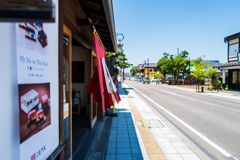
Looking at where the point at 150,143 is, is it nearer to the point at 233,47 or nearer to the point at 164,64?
the point at 233,47

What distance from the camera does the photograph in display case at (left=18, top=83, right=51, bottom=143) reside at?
1.26m

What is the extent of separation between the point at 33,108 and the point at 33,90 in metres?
0.17

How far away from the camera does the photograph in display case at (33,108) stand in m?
1.26

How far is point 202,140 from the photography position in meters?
4.99

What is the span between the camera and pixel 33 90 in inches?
55.4

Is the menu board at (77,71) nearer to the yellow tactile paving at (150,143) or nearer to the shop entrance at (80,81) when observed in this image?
the shop entrance at (80,81)

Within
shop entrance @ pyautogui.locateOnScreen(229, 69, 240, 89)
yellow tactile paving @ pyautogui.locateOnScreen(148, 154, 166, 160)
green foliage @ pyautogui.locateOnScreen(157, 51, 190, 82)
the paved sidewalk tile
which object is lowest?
the paved sidewalk tile

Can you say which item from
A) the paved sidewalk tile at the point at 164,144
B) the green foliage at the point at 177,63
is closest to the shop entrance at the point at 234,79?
the green foliage at the point at 177,63

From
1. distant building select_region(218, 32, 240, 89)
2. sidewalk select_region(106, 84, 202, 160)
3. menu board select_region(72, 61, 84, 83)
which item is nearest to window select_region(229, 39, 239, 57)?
distant building select_region(218, 32, 240, 89)

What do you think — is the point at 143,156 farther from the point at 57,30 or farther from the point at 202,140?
the point at 57,30

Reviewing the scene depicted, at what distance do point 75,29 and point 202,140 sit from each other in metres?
5.17

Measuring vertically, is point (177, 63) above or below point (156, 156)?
above

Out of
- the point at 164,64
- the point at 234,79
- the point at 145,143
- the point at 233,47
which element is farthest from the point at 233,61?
the point at 145,143

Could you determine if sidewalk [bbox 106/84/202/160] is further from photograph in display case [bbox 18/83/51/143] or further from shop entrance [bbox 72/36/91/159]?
photograph in display case [bbox 18/83/51/143]
